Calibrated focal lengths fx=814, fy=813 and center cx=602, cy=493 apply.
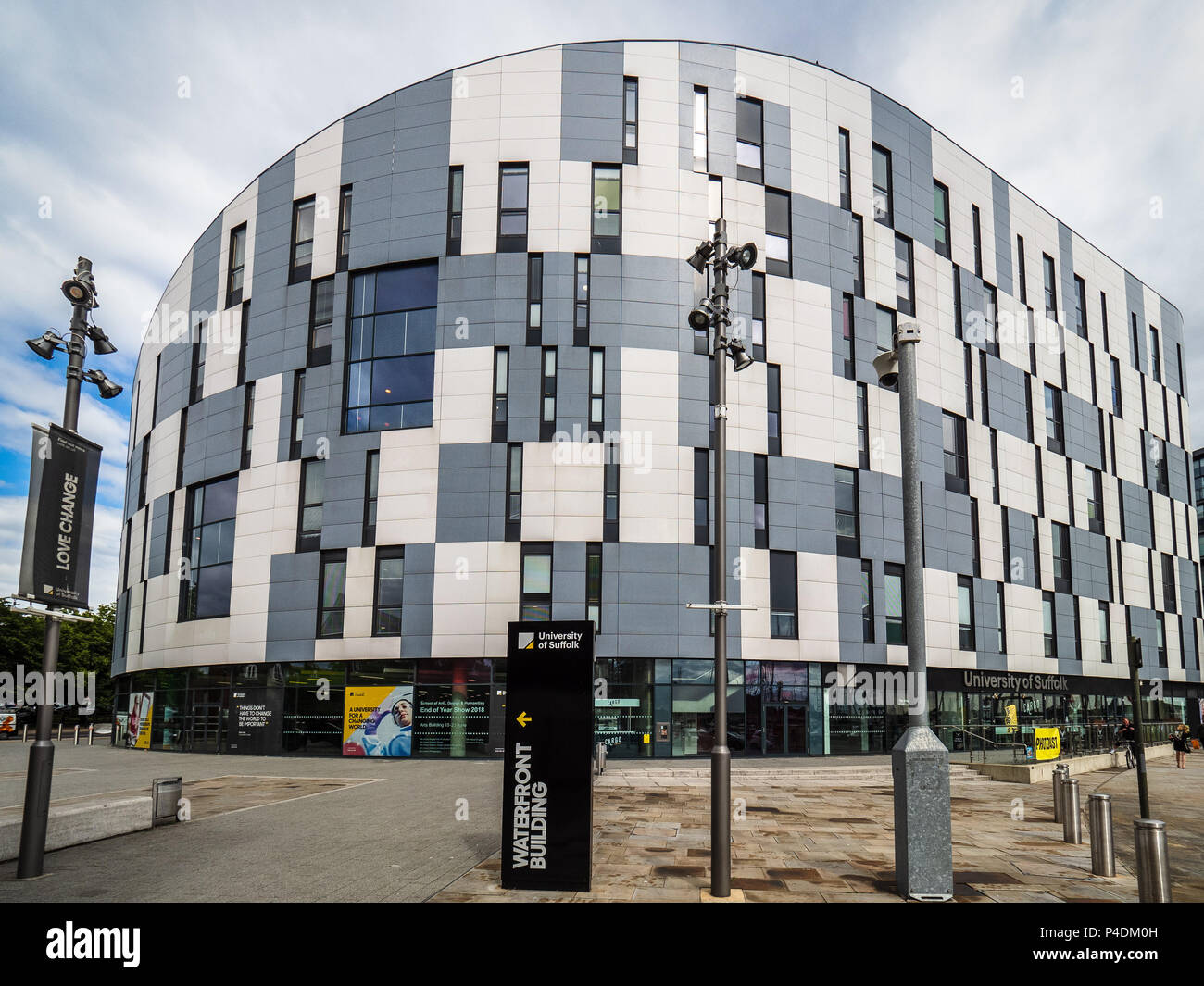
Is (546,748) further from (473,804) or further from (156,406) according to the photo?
(156,406)

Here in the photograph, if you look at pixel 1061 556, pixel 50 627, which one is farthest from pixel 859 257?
pixel 50 627

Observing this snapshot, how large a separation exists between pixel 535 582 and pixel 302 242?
748 inches

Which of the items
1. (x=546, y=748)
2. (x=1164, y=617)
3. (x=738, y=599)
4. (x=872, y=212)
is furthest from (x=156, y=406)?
(x=1164, y=617)

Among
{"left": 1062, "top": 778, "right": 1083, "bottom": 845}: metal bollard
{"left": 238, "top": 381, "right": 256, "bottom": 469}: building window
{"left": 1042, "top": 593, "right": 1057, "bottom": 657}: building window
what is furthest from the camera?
{"left": 1042, "top": 593, "right": 1057, "bottom": 657}: building window

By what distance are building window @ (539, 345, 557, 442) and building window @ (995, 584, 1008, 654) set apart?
24387 millimetres

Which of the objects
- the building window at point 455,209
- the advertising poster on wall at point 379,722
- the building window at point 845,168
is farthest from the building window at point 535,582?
the building window at point 845,168

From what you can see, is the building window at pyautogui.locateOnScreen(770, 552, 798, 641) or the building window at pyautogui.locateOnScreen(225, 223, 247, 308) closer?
the building window at pyautogui.locateOnScreen(770, 552, 798, 641)

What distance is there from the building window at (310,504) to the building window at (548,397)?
31.2 feet

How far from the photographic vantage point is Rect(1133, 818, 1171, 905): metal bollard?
27.9 ft

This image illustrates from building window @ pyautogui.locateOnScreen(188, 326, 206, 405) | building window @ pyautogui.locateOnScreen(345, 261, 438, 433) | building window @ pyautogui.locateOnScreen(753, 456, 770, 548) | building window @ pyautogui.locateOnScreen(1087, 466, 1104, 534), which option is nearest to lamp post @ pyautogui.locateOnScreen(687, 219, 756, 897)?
building window @ pyautogui.locateOnScreen(753, 456, 770, 548)

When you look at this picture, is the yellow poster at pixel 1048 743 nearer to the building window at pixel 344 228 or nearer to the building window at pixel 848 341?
the building window at pixel 848 341

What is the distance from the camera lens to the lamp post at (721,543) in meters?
9.56

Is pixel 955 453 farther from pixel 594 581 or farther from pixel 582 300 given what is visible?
pixel 594 581

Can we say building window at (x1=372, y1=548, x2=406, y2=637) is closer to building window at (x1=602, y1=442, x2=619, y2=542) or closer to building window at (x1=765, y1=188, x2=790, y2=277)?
building window at (x1=602, y1=442, x2=619, y2=542)
